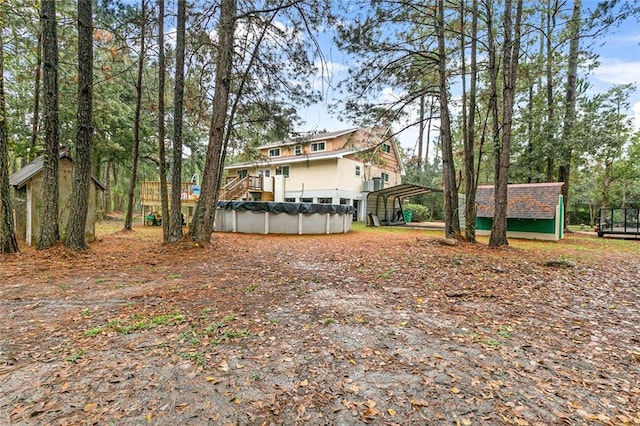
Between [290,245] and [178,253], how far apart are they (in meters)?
3.45

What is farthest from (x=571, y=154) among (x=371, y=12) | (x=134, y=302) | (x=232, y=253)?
(x=134, y=302)

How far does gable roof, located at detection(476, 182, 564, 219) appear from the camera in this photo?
40.6ft

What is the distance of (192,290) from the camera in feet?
15.3

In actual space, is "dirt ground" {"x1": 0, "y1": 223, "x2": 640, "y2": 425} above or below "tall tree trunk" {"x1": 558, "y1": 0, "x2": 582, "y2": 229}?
below

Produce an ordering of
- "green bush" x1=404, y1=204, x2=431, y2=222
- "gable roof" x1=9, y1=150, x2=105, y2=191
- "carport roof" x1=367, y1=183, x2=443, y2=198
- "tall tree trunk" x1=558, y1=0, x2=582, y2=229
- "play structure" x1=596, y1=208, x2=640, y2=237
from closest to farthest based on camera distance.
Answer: "gable roof" x1=9, y1=150, x2=105, y2=191 < "play structure" x1=596, y1=208, x2=640, y2=237 < "tall tree trunk" x1=558, y1=0, x2=582, y2=229 < "carport roof" x1=367, y1=183, x2=443, y2=198 < "green bush" x1=404, y1=204, x2=431, y2=222

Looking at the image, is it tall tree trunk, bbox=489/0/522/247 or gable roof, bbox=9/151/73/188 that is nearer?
gable roof, bbox=9/151/73/188

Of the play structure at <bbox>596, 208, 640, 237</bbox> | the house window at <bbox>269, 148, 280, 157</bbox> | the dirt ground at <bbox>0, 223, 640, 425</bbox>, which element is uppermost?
the house window at <bbox>269, 148, 280, 157</bbox>

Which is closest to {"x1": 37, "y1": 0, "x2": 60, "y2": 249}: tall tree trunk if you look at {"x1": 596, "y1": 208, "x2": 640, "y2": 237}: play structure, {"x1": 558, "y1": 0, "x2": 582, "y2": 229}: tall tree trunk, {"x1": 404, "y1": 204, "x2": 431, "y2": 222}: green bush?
{"x1": 558, "y1": 0, "x2": 582, "y2": 229}: tall tree trunk

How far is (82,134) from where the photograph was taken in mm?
6992

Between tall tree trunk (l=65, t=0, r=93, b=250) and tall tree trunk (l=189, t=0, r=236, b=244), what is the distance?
2.54 m

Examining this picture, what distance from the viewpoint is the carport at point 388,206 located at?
63.8 ft

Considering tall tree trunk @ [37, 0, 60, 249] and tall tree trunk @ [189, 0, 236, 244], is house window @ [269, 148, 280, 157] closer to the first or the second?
tall tree trunk @ [189, 0, 236, 244]

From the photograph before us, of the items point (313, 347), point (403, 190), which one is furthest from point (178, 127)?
point (403, 190)

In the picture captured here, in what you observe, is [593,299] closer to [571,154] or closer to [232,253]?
[232,253]
